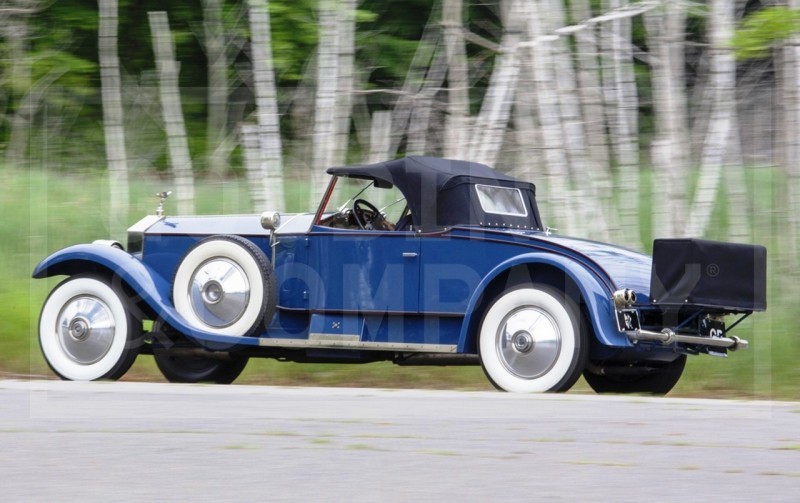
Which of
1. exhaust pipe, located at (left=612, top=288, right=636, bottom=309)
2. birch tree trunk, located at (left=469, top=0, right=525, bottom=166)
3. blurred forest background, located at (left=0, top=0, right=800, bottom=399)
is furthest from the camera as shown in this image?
birch tree trunk, located at (left=469, top=0, right=525, bottom=166)

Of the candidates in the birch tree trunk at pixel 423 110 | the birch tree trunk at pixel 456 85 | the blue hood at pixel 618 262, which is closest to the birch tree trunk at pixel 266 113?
the birch tree trunk at pixel 456 85

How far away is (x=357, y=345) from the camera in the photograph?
8.80 metres

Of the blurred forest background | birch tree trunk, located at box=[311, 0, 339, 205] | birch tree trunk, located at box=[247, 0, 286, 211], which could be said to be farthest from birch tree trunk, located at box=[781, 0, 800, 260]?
birch tree trunk, located at box=[247, 0, 286, 211]

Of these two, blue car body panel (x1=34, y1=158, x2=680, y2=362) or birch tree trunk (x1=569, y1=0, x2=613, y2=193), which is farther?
birch tree trunk (x1=569, y1=0, x2=613, y2=193)

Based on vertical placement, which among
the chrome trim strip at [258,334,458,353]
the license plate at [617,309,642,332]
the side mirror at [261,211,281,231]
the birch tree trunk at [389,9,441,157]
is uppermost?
the birch tree trunk at [389,9,441,157]

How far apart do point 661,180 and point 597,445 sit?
25.9 ft

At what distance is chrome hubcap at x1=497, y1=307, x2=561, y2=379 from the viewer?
8.07 metres

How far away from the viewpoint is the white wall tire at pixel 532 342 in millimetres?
7965

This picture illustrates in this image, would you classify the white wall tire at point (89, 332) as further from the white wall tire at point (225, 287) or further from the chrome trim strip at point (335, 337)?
the chrome trim strip at point (335, 337)

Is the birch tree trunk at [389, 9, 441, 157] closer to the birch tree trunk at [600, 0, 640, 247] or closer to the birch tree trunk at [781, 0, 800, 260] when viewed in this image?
the birch tree trunk at [600, 0, 640, 247]

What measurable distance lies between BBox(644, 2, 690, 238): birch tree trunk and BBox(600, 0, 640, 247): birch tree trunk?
288 mm

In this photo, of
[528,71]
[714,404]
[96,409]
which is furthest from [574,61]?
[96,409]

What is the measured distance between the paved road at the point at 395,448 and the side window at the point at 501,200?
6.58ft

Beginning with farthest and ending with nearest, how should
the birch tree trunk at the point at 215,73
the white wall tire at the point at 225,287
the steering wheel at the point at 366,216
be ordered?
the birch tree trunk at the point at 215,73 → the steering wheel at the point at 366,216 → the white wall tire at the point at 225,287
